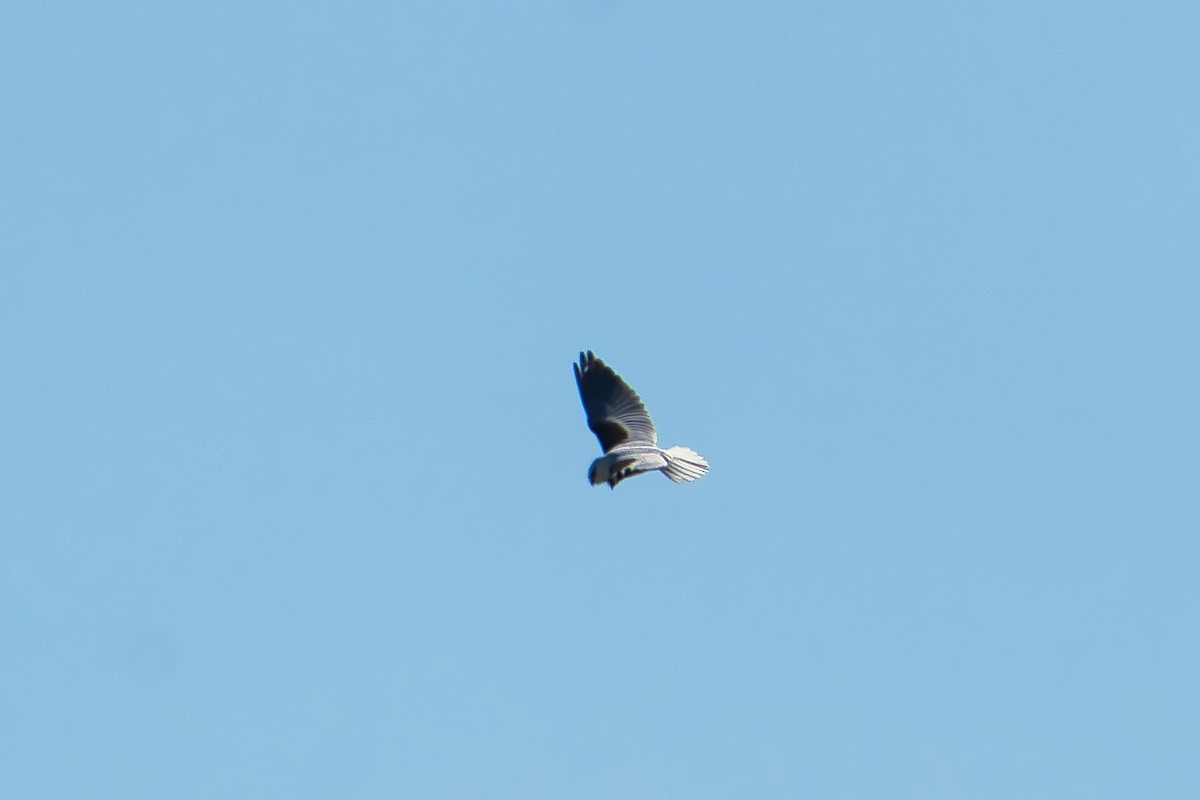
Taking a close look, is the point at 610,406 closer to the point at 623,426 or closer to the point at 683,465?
the point at 623,426

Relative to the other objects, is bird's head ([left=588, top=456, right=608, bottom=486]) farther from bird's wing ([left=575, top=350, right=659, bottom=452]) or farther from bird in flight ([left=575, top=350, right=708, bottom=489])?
Answer: bird's wing ([left=575, top=350, right=659, bottom=452])

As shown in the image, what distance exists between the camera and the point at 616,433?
43.6m

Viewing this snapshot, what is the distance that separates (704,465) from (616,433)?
7.18ft

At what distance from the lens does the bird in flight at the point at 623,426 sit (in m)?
42.4

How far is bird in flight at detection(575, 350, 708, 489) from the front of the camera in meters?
42.4

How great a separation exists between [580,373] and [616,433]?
2.00 m

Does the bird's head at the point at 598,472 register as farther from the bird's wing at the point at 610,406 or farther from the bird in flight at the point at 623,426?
the bird's wing at the point at 610,406

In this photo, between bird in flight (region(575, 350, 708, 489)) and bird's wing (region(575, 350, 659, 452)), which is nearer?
bird in flight (region(575, 350, 708, 489))

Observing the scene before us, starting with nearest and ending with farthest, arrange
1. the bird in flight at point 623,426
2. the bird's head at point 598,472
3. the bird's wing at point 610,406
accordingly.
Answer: the bird's head at point 598,472
the bird in flight at point 623,426
the bird's wing at point 610,406

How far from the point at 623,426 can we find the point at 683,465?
70.1 inches

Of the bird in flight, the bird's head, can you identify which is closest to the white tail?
the bird in flight

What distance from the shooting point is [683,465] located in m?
43.1

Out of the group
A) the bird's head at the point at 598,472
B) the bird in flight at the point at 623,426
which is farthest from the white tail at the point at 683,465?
the bird's head at the point at 598,472

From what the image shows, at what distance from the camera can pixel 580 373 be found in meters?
44.8
